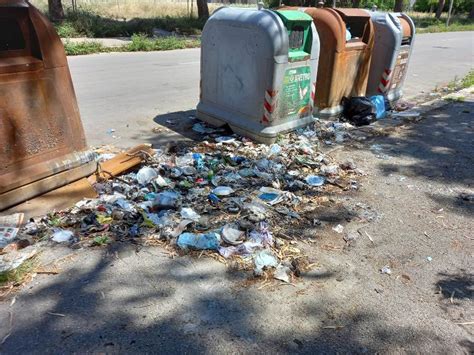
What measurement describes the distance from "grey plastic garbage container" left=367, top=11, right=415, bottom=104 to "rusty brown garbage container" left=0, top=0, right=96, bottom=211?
5421mm

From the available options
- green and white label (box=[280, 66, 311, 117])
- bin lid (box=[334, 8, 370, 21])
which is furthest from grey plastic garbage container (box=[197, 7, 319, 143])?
bin lid (box=[334, 8, 370, 21])

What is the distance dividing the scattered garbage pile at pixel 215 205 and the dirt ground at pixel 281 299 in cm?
15

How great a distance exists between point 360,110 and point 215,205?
3.78 meters

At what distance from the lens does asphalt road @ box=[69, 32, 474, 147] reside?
5.86 metres

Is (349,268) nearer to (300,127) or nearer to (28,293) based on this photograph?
(28,293)

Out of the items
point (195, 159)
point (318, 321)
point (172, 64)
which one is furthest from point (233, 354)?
point (172, 64)

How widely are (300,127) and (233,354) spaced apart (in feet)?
12.9

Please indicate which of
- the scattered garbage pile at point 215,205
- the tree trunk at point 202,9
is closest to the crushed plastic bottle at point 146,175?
the scattered garbage pile at point 215,205

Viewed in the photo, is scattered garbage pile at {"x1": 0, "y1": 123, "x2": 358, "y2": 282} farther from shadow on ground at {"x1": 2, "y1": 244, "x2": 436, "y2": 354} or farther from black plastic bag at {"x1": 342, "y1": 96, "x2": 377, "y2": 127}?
black plastic bag at {"x1": 342, "y1": 96, "x2": 377, "y2": 127}

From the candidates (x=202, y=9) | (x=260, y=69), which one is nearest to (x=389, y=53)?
(x=260, y=69)

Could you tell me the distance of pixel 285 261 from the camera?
2.88m

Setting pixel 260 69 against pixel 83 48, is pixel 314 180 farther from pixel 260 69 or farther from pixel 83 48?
pixel 83 48

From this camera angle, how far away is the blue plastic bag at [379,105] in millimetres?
6484

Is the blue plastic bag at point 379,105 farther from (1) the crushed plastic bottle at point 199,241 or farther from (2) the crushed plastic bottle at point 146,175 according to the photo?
(1) the crushed plastic bottle at point 199,241
